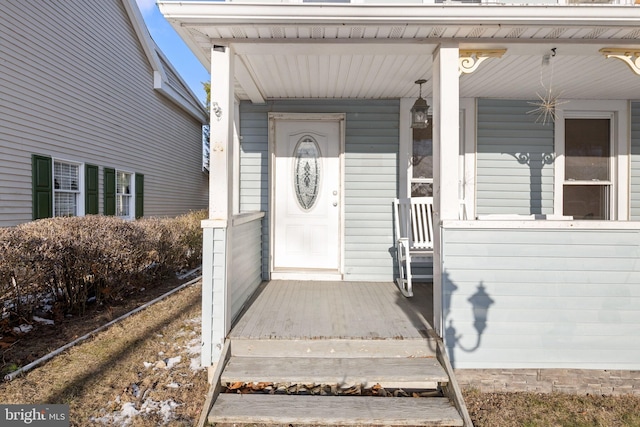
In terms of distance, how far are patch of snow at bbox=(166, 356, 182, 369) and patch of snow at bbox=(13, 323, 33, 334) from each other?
1446mm

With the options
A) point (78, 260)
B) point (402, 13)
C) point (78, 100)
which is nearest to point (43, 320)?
point (78, 260)

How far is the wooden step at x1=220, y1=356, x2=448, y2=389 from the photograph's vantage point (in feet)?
7.86

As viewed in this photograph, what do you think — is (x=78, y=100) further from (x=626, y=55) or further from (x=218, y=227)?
(x=626, y=55)

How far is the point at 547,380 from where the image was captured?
104 inches

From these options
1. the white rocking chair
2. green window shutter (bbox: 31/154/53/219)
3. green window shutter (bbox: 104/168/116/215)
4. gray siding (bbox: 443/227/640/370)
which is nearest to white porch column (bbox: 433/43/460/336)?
gray siding (bbox: 443/227/640/370)

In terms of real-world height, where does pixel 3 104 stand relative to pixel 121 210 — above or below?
above

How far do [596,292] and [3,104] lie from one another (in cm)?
703

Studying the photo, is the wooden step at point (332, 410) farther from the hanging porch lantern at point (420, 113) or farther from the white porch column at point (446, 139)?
the hanging porch lantern at point (420, 113)

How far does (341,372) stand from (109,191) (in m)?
6.70

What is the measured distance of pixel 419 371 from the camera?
245cm

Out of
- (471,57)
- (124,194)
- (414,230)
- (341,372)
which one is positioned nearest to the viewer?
(341,372)

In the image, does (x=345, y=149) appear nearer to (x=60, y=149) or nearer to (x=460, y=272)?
(x=460, y=272)

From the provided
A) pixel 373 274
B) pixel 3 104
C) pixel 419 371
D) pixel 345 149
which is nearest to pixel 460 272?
pixel 419 371

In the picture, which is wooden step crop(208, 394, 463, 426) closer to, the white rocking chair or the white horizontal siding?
the white horizontal siding
